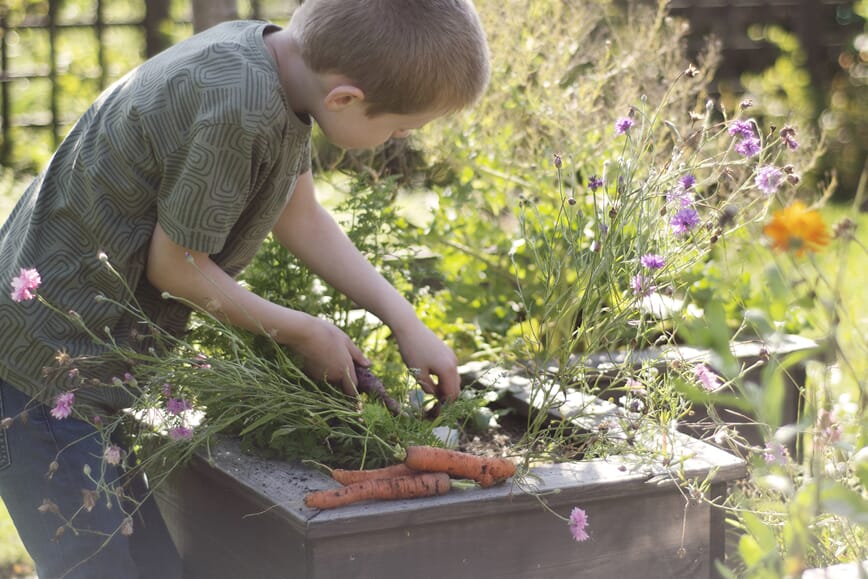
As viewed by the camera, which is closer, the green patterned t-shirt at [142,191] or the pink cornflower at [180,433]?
the green patterned t-shirt at [142,191]

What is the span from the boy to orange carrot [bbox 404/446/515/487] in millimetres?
248

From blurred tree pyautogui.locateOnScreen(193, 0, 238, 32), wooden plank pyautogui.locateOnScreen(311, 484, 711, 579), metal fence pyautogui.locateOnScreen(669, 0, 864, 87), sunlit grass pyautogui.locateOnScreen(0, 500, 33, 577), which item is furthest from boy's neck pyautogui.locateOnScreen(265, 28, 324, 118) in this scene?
metal fence pyautogui.locateOnScreen(669, 0, 864, 87)

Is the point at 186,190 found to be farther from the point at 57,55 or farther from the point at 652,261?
the point at 57,55

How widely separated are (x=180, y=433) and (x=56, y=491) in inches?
10.7

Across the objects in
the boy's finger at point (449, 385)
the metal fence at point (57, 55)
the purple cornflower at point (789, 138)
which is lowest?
the metal fence at point (57, 55)

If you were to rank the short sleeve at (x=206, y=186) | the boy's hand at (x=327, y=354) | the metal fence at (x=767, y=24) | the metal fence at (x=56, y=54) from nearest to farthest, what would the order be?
the short sleeve at (x=206, y=186), the boy's hand at (x=327, y=354), the metal fence at (x=56, y=54), the metal fence at (x=767, y=24)

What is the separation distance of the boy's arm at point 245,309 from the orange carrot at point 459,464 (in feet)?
0.75

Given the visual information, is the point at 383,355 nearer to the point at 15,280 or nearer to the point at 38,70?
the point at 15,280

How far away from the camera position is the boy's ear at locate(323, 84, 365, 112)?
5.86 feet

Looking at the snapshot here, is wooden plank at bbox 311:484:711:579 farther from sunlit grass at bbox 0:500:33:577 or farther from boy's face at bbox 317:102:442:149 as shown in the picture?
sunlit grass at bbox 0:500:33:577

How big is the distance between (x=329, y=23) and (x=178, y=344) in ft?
2.07

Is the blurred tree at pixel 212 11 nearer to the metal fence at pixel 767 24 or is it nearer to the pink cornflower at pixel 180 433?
the pink cornflower at pixel 180 433

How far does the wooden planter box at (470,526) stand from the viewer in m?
1.79

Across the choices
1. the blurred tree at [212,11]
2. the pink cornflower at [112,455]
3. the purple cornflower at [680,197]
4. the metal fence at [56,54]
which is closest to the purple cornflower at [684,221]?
the purple cornflower at [680,197]
